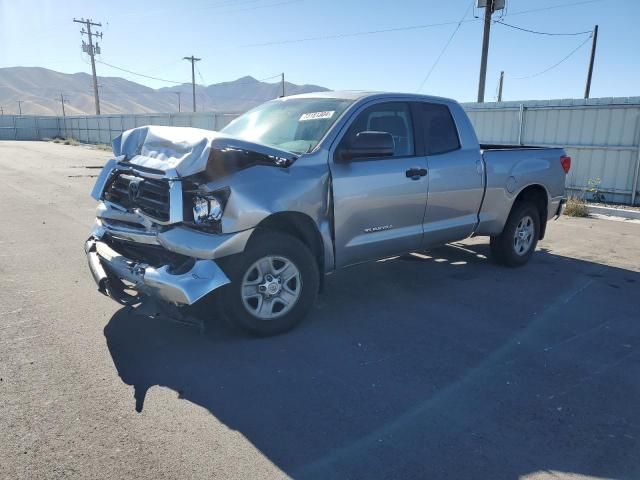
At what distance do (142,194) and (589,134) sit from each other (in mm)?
11590

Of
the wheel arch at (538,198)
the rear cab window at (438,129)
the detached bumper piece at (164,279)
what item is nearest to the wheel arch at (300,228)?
the detached bumper piece at (164,279)

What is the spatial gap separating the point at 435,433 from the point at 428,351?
1.13 metres

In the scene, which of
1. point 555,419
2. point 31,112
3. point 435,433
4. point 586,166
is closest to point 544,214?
point 555,419

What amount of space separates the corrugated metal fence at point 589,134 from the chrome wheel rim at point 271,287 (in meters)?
10.4

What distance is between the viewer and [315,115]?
4848mm

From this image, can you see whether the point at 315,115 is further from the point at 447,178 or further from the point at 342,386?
the point at 342,386

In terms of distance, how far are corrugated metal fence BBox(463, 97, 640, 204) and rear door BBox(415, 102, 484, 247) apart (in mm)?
7857

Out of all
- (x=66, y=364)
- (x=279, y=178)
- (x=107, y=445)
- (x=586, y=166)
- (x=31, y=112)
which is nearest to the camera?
(x=107, y=445)

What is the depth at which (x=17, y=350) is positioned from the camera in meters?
3.94

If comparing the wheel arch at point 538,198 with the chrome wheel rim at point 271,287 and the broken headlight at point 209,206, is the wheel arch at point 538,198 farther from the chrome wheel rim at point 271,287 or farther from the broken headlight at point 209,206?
the broken headlight at point 209,206

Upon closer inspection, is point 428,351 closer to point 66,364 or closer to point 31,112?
point 66,364

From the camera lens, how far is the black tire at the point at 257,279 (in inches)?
155

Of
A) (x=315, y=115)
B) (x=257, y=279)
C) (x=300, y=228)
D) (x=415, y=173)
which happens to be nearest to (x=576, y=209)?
(x=415, y=173)

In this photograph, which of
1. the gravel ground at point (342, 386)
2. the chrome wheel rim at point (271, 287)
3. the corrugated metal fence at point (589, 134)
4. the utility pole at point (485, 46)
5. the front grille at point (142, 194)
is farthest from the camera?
the utility pole at point (485, 46)
